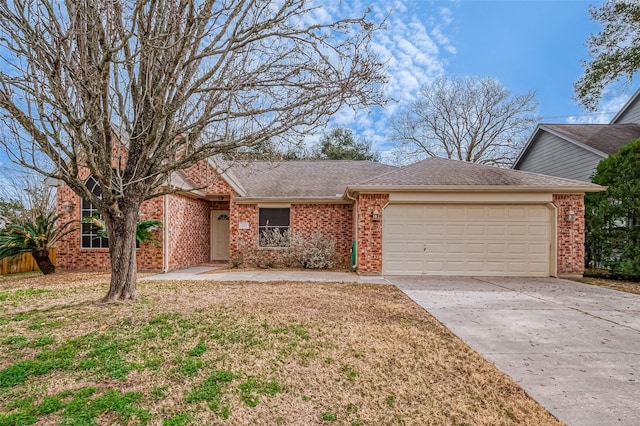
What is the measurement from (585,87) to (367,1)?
13640mm

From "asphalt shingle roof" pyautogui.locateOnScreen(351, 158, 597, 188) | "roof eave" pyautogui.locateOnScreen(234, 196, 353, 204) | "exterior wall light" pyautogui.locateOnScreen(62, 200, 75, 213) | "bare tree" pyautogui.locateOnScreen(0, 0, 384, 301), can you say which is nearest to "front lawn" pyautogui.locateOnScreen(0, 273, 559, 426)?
"bare tree" pyautogui.locateOnScreen(0, 0, 384, 301)

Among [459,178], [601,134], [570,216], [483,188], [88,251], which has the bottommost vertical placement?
[88,251]

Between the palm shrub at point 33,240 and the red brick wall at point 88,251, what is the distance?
87 centimetres

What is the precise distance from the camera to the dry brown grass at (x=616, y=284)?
8125 millimetres

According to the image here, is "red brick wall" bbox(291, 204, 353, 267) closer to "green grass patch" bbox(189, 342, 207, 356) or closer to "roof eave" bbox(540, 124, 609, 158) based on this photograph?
"green grass patch" bbox(189, 342, 207, 356)

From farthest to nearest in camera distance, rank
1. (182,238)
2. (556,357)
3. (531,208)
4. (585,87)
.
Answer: (585,87) → (182,238) → (531,208) → (556,357)

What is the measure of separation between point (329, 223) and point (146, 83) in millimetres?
8236

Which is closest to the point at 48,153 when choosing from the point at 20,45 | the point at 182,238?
the point at 20,45

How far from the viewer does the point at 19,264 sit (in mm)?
11086

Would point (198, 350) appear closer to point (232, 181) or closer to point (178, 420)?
point (178, 420)

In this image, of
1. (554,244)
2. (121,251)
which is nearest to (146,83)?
(121,251)

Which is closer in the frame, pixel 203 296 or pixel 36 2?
pixel 36 2

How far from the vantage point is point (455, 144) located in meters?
25.8

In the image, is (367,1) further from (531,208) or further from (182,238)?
(182,238)
